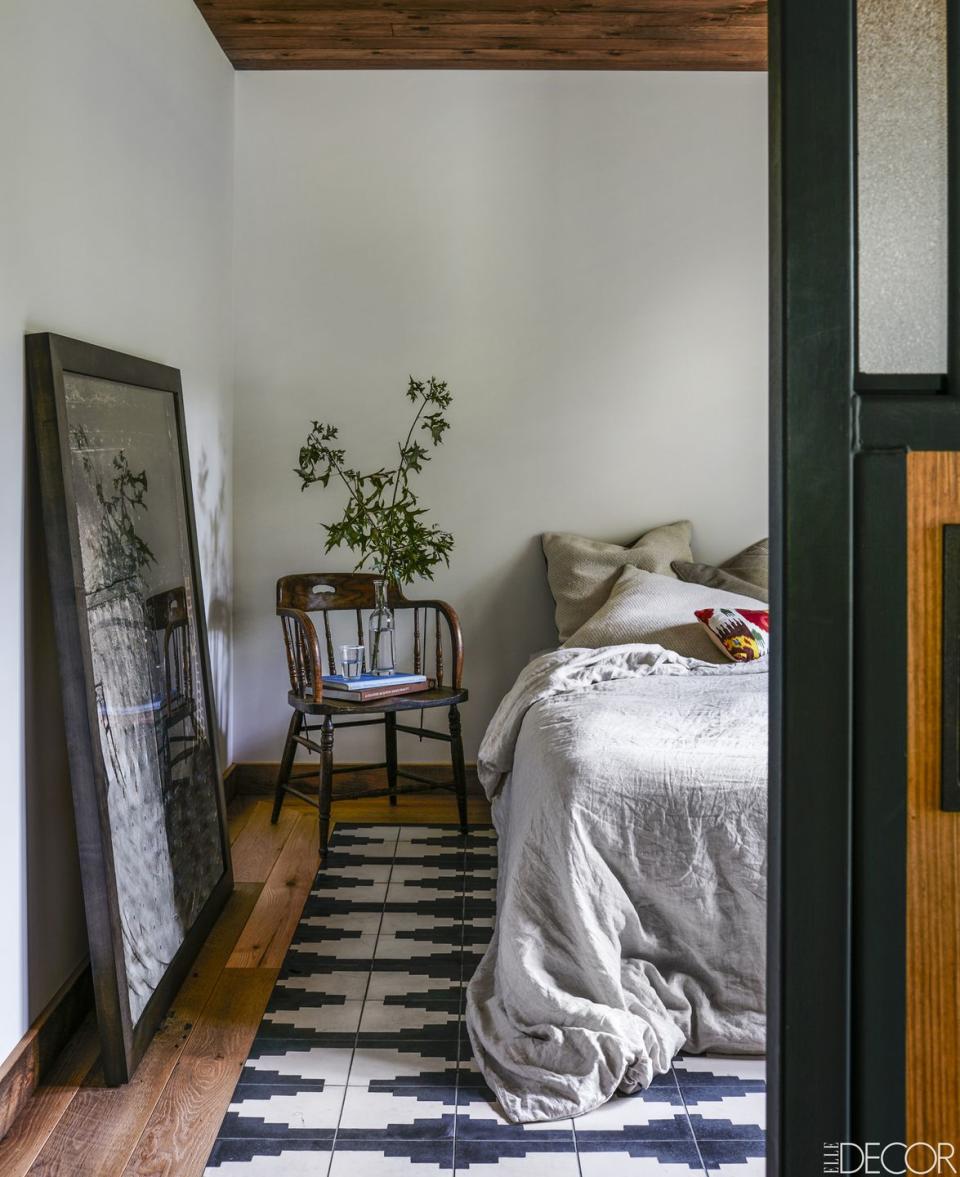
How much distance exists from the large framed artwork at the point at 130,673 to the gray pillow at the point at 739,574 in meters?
1.87

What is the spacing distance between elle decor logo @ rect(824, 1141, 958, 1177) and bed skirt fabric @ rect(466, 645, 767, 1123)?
1390mm

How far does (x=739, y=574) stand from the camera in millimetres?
4160

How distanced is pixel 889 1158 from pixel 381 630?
3138 millimetres

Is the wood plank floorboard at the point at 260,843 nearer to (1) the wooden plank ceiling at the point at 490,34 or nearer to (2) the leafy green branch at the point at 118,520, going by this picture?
(2) the leafy green branch at the point at 118,520

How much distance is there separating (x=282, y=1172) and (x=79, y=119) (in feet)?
7.48

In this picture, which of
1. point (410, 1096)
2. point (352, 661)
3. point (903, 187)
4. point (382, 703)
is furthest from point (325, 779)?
point (903, 187)

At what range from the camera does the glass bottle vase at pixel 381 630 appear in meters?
3.83

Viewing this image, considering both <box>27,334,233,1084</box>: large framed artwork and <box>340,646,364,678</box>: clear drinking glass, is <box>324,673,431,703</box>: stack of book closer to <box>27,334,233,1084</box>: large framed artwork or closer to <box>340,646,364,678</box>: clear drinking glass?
<box>340,646,364,678</box>: clear drinking glass

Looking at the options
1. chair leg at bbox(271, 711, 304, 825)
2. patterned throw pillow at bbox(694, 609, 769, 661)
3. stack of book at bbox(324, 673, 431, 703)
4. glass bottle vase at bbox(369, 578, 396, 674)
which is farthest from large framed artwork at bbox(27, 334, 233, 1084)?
patterned throw pillow at bbox(694, 609, 769, 661)

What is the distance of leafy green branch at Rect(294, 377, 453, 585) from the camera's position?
13.0ft

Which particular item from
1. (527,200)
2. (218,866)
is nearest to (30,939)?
(218,866)

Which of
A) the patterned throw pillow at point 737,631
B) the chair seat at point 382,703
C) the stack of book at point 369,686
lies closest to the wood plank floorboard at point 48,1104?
the chair seat at point 382,703

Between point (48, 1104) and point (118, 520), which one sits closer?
point (48, 1104)

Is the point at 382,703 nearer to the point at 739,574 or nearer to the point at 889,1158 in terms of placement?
the point at 739,574
